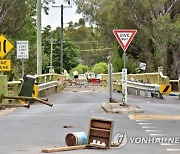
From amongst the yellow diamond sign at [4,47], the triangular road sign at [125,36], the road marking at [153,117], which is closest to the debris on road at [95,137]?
the road marking at [153,117]

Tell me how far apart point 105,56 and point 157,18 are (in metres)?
69.1

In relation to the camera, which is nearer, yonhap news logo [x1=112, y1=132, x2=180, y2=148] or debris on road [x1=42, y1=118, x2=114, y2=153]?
debris on road [x1=42, y1=118, x2=114, y2=153]

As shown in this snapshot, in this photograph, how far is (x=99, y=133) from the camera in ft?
35.8

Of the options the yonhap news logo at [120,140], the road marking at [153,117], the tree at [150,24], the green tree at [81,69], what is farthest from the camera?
the green tree at [81,69]

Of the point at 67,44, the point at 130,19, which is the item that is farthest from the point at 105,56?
the point at 130,19

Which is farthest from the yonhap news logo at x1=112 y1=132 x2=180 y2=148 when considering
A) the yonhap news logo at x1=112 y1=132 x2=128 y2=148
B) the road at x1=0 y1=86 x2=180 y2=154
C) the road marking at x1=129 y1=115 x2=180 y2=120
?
the road marking at x1=129 y1=115 x2=180 y2=120

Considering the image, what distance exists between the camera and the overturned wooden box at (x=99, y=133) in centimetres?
1084

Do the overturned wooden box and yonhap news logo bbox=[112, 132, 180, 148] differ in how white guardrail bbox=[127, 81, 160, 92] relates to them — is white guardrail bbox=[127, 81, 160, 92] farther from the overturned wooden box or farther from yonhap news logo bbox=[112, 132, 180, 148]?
the overturned wooden box

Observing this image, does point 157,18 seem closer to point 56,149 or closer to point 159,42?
point 159,42

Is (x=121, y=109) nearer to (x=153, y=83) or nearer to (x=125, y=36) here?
(x=125, y=36)

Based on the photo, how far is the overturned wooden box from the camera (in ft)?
35.6

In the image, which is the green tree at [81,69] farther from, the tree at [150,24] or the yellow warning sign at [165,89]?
the yellow warning sign at [165,89]

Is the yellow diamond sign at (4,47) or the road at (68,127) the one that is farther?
the yellow diamond sign at (4,47)

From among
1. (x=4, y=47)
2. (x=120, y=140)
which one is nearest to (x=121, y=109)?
(x=120, y=140)
